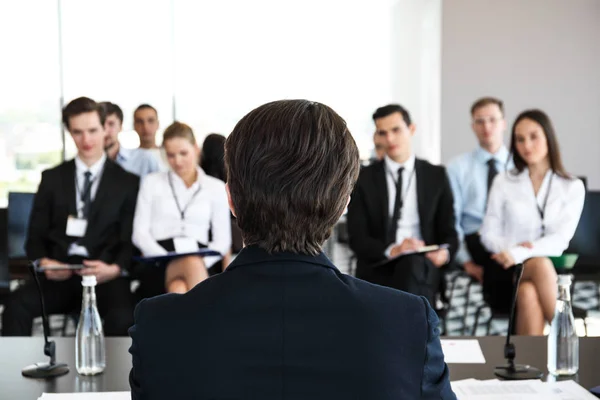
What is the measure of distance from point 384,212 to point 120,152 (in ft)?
7.55

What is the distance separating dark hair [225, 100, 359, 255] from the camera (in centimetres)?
118

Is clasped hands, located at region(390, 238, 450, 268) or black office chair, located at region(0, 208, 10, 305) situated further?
black office chair, located at region(0, 208, 10, 305)

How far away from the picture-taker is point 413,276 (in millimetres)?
4082

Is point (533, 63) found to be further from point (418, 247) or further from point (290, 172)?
point (290, 172)

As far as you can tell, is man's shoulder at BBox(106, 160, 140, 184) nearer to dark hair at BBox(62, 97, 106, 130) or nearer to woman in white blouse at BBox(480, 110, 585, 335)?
dark hair at BBox(62, 97, 106, 130)

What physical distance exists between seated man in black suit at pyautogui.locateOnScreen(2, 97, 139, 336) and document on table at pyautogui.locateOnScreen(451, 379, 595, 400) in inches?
96.3

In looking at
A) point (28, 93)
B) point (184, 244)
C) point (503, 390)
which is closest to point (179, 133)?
point (184, 244)

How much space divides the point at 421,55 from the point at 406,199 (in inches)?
193

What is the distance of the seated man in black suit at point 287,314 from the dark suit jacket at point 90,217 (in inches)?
120

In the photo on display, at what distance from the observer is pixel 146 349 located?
1.18m

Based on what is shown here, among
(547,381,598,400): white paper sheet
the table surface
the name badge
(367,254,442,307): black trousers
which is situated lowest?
(367,254,442,307): black trousers

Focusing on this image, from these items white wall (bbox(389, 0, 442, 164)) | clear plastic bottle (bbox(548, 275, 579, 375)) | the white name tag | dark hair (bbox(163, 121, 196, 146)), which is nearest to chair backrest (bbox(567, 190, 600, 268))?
the white name tag

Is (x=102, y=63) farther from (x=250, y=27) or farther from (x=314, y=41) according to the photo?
(x=314, y=41)

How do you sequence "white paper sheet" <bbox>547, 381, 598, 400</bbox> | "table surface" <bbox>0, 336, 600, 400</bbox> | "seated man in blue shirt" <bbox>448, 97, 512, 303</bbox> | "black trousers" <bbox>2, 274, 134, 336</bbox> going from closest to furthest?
"white paper sheet" <bbox>547, 381, 598, 400</bbox> < "table surface" <bbox>0, 336, 600, 400</bbox> < "black trousers" <bbox>2, 274, 134, 336</bbox> < "seated man in blue shirt" <bbox>448, 97, 512, 303</bbox>
